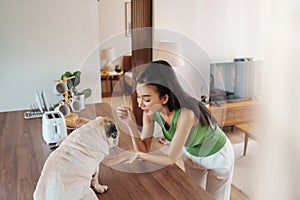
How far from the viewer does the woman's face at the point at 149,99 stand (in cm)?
91

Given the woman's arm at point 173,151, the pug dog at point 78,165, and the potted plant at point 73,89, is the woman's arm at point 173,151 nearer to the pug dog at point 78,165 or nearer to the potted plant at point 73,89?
the pug dog at point 78,165

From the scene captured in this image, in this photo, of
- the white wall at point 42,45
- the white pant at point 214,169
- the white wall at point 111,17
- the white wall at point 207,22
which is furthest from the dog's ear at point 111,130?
the white wall at point 111,17

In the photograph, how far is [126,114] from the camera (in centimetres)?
106

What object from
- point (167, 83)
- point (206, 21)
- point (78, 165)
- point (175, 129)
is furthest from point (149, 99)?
point (206, 21)

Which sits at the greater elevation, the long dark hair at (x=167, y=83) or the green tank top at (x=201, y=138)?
the long dark hair at (x=167, y=83)

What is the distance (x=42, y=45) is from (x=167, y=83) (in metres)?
1.60

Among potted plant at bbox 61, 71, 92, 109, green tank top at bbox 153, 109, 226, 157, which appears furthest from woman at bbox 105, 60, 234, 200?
potted plant at bbox 61, 71, 92, 109

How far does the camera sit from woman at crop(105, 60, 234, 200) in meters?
0.95

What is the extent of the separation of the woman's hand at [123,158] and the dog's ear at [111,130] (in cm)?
19

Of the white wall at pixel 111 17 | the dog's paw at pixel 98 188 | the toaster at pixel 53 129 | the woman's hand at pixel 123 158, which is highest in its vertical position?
the white wall at pixel 111 17

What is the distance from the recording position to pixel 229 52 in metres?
3.56

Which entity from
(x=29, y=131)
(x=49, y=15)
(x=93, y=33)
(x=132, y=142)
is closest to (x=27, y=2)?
(x=49, y=15)

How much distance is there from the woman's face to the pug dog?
0.43ft

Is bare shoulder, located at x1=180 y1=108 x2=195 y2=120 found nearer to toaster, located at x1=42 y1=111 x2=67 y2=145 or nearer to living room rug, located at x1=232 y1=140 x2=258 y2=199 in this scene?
living room rug, located at x1=232 y1=140 x2=258 y2=199
